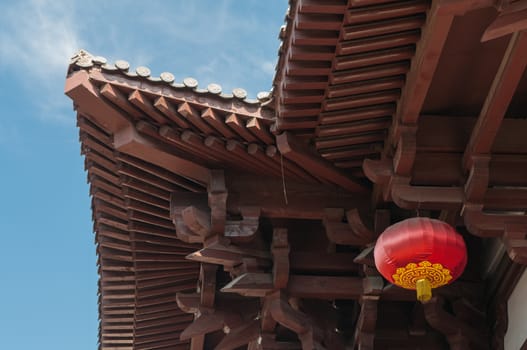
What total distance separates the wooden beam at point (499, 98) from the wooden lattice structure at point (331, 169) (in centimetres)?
1

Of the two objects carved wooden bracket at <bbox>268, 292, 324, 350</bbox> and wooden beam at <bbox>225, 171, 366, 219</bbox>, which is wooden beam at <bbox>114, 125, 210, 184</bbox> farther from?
carved wooden bracket at <bbox>268, 292, 324, 350</bbox>

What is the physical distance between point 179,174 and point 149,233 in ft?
3.18

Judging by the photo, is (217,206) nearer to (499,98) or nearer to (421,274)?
(421,274)

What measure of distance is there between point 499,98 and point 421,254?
→ 37.3 inches

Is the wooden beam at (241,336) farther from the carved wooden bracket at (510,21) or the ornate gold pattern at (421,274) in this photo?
the carved wooden bracket at (510,21)

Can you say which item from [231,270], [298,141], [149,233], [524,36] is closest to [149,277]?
[149,233]

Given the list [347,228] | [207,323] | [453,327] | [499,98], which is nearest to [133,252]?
[207,323]

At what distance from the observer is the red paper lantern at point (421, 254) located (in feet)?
19.8

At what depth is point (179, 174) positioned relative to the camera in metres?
7.36

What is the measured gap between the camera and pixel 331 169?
711cm

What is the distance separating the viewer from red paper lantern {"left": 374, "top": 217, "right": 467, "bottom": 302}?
19.8ft

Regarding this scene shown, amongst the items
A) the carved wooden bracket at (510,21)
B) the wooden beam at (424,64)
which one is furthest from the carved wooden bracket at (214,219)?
the carved wooden bracket at (510,21)

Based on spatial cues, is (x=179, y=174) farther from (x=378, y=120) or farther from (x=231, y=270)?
(x=378, y=120)

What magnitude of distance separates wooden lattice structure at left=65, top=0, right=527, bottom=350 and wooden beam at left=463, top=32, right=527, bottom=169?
1 cm
